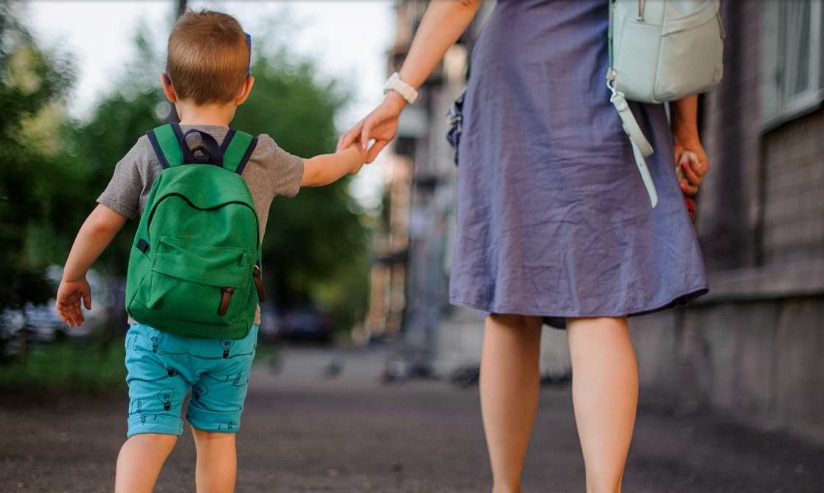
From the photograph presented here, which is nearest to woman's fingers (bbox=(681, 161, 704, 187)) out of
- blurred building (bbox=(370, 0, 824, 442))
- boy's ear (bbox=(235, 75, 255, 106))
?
boy's ear (bbox=(235, 75, 255, 106))

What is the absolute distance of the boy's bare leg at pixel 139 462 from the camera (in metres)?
2.54

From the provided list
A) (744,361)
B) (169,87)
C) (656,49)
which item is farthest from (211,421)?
(744,361)

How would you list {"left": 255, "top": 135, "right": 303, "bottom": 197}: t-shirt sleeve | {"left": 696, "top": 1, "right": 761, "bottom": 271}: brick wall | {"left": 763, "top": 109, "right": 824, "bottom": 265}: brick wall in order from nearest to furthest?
{"left": 255, "top": 135, "right": 303, "bottom": 197}: t-shirt sleeve
{"left": 763, "top": 109, "right": 824, "bottom": 265}: brick wall
{"left": 696, "top": 1, "right": 761, "bottom": 271}: brick wall

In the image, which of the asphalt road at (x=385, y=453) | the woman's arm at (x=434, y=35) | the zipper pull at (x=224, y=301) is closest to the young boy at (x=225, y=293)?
the zipper pull at (x=224, y=301)

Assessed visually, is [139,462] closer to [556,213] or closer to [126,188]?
[126,188]

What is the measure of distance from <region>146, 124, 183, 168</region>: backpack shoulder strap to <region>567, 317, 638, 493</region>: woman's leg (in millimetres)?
1111

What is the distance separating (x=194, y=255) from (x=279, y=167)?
0.36m

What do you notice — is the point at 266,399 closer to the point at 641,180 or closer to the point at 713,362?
the point at 713,362

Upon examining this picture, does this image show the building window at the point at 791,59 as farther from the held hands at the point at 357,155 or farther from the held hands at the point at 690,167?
the held hands at the point at 357,155

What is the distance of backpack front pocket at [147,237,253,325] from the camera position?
2.53 metres

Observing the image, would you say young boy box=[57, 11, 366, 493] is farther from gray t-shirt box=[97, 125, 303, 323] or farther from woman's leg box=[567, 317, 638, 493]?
woman's leg box=[567, 317, 638, 493]

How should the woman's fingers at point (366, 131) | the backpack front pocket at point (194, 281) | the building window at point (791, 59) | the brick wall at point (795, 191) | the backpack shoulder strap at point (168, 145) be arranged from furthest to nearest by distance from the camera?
the building window at point (791, 59) → the brick wall at point (795, 191) → the woman's fingers at point (366, 131) → the backpack shoulder strap at point (168, 145) → the backpack front pocket at point (194, 281)

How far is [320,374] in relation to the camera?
1655cm

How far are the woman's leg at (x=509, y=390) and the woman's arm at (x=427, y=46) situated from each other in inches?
24.3
